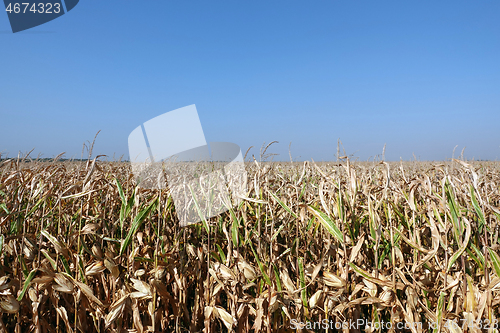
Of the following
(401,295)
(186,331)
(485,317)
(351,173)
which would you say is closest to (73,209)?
(186,331)

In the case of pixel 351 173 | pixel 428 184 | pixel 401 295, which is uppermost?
pixel 351 173

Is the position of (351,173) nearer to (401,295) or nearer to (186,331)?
(401,295)

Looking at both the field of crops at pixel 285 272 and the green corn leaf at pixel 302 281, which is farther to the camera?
the green corn leaf at pixel 302 281

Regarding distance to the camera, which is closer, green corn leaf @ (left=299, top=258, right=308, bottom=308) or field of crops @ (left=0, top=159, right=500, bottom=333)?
field of crops @ (left=0, top=159, right=500, bottom=333)

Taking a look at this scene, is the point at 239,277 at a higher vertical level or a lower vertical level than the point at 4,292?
lower

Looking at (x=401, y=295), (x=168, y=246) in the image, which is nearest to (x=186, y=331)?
(x=168, y=246)

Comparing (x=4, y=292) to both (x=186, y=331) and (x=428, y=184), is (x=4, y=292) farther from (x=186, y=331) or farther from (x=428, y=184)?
(x=428, y=184)

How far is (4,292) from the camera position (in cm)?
193

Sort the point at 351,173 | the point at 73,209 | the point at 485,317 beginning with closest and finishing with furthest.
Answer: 1. the point at 351,173
2. the point at 485,317
3. the point at 73,209

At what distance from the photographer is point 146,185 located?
3117 millimetres

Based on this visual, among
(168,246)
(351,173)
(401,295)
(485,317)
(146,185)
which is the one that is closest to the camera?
(351,173)

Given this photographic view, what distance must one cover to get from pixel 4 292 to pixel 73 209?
834 mm

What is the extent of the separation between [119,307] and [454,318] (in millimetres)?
2214

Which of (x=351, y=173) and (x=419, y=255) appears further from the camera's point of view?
(x=419, y=255)
